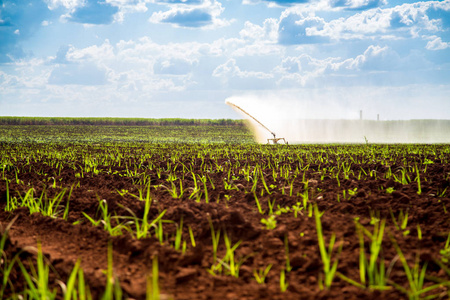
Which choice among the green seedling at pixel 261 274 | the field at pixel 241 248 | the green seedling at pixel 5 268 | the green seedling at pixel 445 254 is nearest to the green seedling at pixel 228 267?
the field at pixel 241 248

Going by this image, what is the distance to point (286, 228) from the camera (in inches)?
155

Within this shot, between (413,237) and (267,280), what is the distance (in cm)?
146

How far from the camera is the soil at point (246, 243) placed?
2.96m

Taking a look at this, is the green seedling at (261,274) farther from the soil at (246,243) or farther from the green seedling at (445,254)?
the green seedling at (445,254)

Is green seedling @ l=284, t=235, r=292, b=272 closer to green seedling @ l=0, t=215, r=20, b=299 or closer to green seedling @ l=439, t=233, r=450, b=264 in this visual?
green seedling @ l=439, t=233, r=450, b=264

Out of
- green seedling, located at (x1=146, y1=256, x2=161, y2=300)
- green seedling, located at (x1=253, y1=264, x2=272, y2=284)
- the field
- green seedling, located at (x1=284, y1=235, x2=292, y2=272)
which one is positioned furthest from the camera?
green seedling, located at (x1=284, y1=235, x2=292, y2=272)

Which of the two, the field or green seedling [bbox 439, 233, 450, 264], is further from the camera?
green seedling [bbox 439, 233, 450, 264]

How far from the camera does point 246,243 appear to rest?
3.76 meters

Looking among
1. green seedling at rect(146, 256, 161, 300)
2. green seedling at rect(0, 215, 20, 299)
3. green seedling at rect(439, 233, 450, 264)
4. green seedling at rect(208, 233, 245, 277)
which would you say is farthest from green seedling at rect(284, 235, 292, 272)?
green seedling at rect(0, 215, 20, 299)

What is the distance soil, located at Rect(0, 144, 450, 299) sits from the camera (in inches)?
117

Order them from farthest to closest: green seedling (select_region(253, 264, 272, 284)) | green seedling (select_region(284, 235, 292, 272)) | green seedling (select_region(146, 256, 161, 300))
Answer: green seedling (select_region(284, 235, 292, 272)) → green seedling (select_region(253, 264, 272, 284)) → green seedling (select_region(146, 256, 161, 300))

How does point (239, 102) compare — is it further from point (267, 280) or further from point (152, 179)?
point (267, 280)

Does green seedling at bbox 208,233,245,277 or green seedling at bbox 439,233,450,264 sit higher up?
green seedling at bbox 439,233,450,264

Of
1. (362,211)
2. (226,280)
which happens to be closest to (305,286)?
(226,280)
